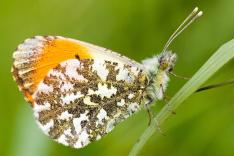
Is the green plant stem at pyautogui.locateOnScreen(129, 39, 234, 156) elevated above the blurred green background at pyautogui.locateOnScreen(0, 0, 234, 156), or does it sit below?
below

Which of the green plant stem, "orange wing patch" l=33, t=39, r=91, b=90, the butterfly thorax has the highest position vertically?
"orange wing patch" l=33, t=39, r=91, b=90

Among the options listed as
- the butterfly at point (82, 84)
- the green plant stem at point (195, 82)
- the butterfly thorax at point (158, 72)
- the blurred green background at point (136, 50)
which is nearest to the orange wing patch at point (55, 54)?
the butterfly at point (82, 84)

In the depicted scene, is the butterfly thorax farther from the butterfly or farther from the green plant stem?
the green plant stem

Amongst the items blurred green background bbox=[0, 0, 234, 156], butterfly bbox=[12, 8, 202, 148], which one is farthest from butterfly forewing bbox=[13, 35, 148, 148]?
blurred green background bbox=[0, 0, 234, 156]

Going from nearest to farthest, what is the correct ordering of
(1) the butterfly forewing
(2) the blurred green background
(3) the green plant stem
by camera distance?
(3) the green plant stem < (1) the butterfly forewing < (2) the blurred green background

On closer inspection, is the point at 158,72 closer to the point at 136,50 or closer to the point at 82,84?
the point at 82,84

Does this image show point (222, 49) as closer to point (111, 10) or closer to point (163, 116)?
point (163, 116)

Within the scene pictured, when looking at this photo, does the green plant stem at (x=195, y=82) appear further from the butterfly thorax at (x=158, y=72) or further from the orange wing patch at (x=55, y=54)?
the orange wing patch at (x=55, y=54)

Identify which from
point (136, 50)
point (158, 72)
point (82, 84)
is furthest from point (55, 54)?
point (136, 50)
